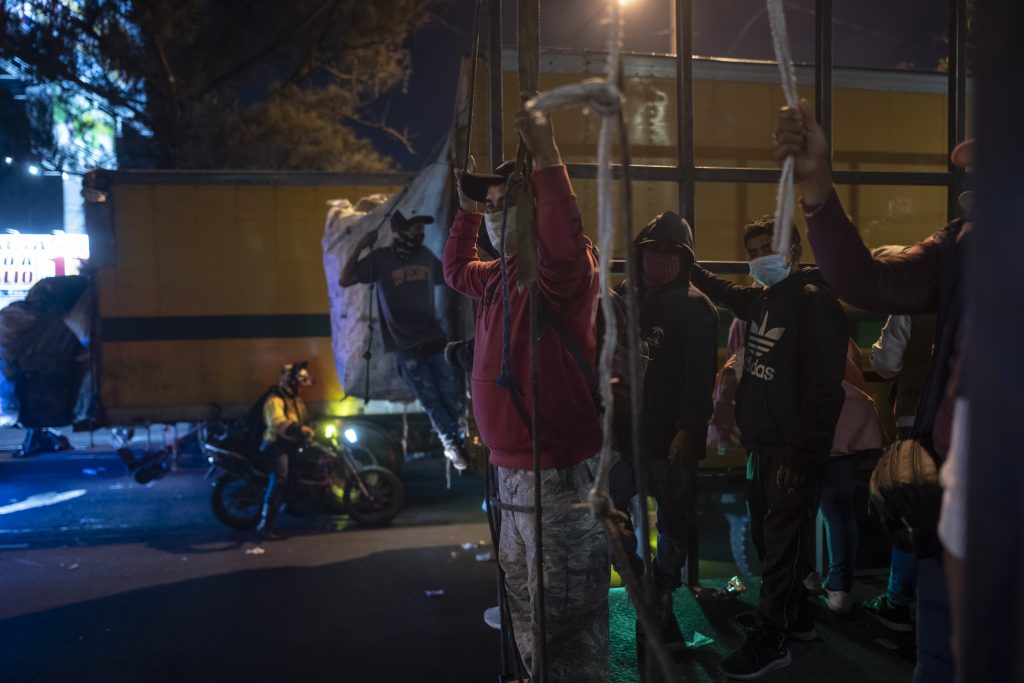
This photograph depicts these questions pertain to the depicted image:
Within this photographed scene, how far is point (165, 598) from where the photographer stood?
512cm

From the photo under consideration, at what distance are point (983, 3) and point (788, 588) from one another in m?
2.64

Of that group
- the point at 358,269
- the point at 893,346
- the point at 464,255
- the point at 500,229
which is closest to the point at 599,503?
the point at 500,229

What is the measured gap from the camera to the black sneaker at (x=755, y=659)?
300 centimetres

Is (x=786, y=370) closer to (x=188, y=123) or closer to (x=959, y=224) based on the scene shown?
(x=959, y=224)

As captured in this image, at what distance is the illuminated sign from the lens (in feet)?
28.9

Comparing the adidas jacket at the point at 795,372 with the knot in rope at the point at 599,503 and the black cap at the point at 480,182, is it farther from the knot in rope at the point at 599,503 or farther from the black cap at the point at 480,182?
the knot in rope at the point at 599,503

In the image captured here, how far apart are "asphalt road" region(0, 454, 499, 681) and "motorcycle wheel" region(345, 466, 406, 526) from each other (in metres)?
0.15

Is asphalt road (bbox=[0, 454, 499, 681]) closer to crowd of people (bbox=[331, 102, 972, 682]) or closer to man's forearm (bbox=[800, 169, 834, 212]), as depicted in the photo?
→ crowd of people (bbox=[331, 102, 972, 682])

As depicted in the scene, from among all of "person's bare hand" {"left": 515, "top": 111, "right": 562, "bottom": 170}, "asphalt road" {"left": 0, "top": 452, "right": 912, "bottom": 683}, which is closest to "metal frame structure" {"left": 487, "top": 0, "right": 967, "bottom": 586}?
"person's bare hand" {"left": 515, "top": 111, "right": 562, "bottom": 170}

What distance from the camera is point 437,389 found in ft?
20.6

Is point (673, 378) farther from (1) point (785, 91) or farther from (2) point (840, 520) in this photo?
(1) point (785, 91)

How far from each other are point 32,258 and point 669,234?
369 inches

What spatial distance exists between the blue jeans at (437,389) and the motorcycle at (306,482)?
1.31m

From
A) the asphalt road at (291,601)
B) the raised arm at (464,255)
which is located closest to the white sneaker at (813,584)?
the asphalt road at (291,601)
